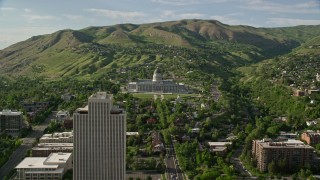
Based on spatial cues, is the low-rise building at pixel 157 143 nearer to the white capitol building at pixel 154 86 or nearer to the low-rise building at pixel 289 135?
the low-rise building at pixel 289 135

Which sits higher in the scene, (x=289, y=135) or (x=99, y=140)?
(x=99, y=140)

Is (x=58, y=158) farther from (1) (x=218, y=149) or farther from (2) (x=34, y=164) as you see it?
(1) (x=218, y=149)

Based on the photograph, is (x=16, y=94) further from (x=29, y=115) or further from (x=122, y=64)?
(x=122, y=64)

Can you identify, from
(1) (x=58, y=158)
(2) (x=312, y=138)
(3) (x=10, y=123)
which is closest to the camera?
(1) (x=58, y=158)

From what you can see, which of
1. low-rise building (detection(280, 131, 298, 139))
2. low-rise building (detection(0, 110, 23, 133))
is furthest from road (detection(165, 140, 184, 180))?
low-rise building (detection(0, 110, 23, 133))

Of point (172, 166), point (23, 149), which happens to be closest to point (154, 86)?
point (23, 149)

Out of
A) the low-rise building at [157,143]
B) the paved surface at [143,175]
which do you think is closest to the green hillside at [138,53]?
the low-rise building at [157,143]

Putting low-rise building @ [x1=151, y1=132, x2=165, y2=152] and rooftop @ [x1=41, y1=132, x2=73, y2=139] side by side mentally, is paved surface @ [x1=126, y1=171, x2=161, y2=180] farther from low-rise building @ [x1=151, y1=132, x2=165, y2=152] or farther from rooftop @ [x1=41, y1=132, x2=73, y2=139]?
rooftop @ [x1=41, y1=132, x2=73, y2=139]
